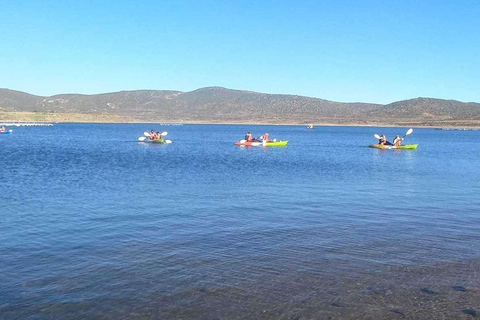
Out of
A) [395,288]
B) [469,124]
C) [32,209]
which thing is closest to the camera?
[395,288]

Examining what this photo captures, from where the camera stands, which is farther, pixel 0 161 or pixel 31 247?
pixel 0 161

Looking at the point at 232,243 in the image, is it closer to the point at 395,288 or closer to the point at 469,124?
the point at 395,288

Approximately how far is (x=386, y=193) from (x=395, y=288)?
13939mm

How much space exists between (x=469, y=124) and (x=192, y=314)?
197405 millimetres

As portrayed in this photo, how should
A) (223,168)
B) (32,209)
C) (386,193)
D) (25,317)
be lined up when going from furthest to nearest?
(223,168), (386,193), (32,209), (25,317)

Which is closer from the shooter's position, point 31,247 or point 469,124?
point 31,247

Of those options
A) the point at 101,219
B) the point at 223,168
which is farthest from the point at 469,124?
the point at 101,219

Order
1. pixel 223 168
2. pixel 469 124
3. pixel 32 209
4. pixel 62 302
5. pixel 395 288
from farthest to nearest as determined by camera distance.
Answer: pixel 469 124, pixel 223 168, pixel 32 209, pixel 395 288, pixel 62 302

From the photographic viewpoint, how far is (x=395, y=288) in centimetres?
1004

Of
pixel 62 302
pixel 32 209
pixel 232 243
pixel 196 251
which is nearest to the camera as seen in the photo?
pixel 62 302

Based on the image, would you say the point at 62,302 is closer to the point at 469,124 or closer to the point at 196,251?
the point at 196,251

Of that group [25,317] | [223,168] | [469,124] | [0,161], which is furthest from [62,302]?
[469,124]

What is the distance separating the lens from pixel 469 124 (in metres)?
186

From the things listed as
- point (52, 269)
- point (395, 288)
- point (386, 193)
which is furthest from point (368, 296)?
point (386, 193)
